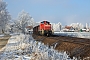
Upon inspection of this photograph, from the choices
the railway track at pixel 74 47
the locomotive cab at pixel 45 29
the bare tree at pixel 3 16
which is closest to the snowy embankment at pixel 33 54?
the railway track at pixel 74 47

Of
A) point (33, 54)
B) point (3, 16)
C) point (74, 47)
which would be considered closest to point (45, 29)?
point (74, 47)

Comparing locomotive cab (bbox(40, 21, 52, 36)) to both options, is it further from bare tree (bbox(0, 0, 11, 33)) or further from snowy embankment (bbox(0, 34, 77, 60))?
bare tree (bbox(0, 0, 11, 33))

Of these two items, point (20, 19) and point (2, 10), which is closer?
point (2, 10)

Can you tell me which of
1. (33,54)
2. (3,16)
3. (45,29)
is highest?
(3,16)

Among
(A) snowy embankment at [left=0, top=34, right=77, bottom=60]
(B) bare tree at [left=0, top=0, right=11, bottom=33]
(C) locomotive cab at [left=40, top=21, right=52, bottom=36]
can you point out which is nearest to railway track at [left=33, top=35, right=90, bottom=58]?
(A) snowy embankment at [left=0, top=34, right=77, bottom=60]

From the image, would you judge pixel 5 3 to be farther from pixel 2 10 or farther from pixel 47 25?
pixel 47 25

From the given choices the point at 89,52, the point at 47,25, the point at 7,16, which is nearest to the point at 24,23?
the point at 7,16

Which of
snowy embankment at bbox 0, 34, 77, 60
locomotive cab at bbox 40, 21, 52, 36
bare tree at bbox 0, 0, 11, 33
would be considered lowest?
snowy embankment at bbox 0, 34, 77, 60

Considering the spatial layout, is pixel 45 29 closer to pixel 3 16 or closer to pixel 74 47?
pixel 74 47

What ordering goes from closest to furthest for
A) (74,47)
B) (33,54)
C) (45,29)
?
(33,54)
(74,47)
(45,29)

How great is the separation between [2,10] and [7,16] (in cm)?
402

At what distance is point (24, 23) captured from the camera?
85438 mm

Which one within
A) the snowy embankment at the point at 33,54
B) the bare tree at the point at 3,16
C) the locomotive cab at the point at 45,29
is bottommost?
the snowy embankment at the point at 33,54

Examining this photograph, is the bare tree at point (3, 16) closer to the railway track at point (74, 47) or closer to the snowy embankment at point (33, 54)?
the railway track at point (74, 47)
